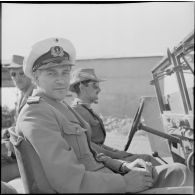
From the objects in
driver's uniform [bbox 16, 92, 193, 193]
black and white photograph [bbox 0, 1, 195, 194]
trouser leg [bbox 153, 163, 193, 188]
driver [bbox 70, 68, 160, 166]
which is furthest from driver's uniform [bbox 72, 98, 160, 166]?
driver's uniform [bbox 16, 92, 193, 193]

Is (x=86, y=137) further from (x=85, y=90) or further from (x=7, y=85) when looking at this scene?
(x=85, y=90)

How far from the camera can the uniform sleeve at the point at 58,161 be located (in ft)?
4.34

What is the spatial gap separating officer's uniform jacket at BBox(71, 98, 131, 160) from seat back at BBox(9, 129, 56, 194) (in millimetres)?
1147

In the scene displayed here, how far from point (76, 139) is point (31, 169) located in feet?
0.98

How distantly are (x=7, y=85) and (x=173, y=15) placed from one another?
978 mm

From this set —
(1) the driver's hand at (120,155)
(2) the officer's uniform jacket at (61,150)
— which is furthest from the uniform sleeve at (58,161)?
(1) the driver's hand at (120,155)

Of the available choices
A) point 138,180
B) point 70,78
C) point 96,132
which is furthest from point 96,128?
point 138,180

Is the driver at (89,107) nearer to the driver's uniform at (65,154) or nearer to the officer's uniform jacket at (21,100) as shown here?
the officer's uniform jacket at (21,100)

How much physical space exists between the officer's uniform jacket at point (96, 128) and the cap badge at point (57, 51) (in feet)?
3.54

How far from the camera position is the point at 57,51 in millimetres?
1645

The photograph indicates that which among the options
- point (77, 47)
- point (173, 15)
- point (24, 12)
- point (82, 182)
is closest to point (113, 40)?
point (77, 47)

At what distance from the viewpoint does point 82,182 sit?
136 cm

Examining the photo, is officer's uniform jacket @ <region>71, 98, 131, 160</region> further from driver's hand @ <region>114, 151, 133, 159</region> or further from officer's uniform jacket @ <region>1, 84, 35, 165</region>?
officer's uniform jacket @ <region>1, 84, 35, 165</region>

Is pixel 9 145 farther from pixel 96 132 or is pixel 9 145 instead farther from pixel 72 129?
pixel 96 132
